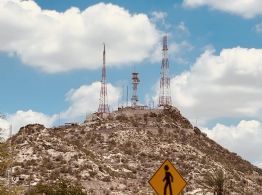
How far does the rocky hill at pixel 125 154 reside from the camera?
71.3m

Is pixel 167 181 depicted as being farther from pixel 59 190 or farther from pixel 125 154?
pixel 125 154

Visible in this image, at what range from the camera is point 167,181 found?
15.1 m

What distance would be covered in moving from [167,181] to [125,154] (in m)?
70.0

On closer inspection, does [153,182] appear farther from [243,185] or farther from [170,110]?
[170,110]

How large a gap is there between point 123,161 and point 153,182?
67.1m

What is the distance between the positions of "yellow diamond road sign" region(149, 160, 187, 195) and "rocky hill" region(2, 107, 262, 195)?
159 ft

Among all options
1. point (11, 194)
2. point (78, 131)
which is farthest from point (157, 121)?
point (11, 194)

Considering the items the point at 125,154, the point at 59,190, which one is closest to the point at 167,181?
the point at 59,190

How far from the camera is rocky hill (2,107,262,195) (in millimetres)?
71312

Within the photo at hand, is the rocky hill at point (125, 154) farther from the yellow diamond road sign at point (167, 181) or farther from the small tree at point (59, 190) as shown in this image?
→ the yellow diamond road sign at point (167, 181)

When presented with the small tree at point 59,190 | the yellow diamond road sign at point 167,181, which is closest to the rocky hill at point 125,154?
the small tree at point 59,190

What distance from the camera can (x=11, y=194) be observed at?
950 inches

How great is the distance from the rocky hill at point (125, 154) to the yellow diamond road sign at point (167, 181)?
48610 mm

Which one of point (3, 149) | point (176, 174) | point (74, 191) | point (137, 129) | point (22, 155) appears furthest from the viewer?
point (137, 129)
